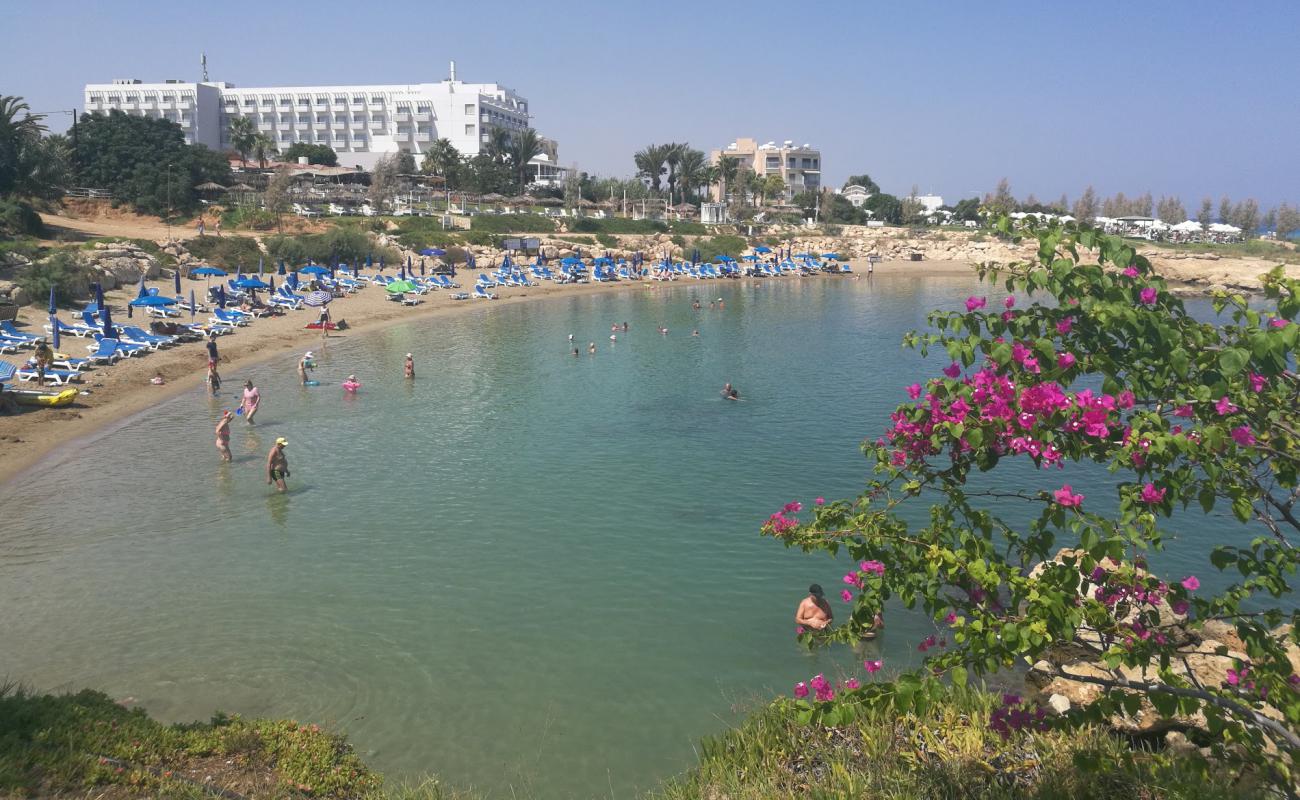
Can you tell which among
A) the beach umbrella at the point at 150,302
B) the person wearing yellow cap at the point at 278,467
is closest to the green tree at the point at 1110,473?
the person wearing yellow cap at the point at 278,467

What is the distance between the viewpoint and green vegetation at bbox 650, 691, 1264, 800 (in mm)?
6223

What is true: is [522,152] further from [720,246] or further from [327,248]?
[327,248]

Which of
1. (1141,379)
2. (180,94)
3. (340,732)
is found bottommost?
(340,732)

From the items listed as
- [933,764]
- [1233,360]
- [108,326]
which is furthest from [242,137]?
[1233,360]

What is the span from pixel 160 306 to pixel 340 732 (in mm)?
35646

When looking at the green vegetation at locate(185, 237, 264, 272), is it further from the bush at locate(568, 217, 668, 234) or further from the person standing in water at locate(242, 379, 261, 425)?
the bush at locate(568, 217, 668, 234)

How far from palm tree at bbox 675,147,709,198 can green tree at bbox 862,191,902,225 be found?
2775 cm

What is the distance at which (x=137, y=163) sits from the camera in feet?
250

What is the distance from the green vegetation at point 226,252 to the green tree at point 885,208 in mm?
94280

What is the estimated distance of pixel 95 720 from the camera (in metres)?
8.23

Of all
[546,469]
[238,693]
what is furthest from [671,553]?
[238,693]

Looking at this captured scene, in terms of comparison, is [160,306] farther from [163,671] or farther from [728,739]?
[728,739]

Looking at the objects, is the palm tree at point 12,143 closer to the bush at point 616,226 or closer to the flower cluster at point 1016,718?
the bush at point 616,226

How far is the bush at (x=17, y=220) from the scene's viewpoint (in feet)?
165
